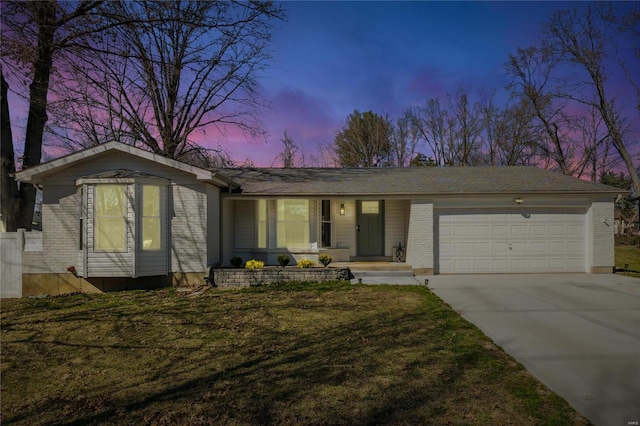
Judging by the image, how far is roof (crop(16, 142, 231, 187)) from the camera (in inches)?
378

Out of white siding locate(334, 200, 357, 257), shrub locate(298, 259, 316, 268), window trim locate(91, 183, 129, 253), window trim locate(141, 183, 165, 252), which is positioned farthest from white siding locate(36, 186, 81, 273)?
white siding locate(334, 200, 357, 257)

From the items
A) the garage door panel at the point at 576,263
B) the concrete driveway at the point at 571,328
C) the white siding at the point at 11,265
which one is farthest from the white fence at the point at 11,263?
the garage door panel at the point at 576,263

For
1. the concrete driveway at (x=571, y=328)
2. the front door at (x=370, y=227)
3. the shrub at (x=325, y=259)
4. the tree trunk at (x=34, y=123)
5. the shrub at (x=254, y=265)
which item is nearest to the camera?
the concrete driveway at (x=571, y=328)

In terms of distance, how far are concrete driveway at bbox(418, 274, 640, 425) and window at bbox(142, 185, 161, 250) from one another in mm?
7598

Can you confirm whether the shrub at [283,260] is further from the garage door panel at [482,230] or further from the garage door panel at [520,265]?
the garage door panel at [520,265]

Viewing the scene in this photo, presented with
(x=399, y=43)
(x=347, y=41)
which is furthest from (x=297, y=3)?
(x=399, y=43)

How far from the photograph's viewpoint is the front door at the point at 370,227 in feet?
43.5

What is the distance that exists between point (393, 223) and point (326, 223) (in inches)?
95.4

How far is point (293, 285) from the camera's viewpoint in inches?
405

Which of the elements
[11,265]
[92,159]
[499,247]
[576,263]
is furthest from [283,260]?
[576,263]

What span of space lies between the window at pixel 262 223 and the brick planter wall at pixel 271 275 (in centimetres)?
171

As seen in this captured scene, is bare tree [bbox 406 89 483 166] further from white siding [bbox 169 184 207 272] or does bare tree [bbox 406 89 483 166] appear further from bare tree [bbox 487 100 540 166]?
white siding [bbox 169 184 207 272]

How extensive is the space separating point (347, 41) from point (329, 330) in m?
9.70

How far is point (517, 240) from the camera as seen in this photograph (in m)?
11.8
